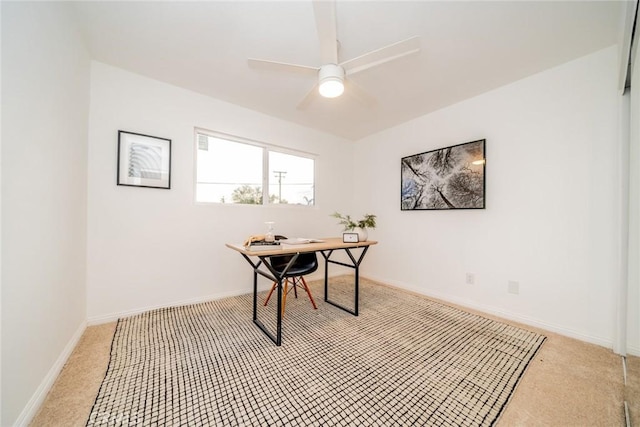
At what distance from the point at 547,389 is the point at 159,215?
324cm

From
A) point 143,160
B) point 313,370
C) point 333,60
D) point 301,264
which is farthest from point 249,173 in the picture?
point 313,370

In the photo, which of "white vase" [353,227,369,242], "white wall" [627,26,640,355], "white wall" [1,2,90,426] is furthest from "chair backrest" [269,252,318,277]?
"white wall" [627,26,640,355]

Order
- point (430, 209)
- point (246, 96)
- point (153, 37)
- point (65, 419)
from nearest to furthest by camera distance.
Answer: point (65, 419)
point (153, 37)
point (246, 96)
point (430, 209)

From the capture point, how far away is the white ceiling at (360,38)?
1509 mm

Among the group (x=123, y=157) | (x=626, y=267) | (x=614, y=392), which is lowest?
(x=614, y=392)

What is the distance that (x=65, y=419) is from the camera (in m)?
1.10

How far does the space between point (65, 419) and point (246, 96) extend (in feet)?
9.07

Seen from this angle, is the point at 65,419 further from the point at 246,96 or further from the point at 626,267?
the point at 626,267

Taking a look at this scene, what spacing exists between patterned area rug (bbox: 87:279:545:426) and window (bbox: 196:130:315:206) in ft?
4.47

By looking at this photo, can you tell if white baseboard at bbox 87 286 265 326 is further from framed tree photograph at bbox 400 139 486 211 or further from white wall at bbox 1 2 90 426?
framed tree photograph at bbox 400 139 486 211

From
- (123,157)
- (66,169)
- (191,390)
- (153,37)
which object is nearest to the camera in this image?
(191,390)

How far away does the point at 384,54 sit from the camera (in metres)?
1.46

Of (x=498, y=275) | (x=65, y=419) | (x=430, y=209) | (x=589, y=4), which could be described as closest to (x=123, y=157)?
(x=65, y=419)

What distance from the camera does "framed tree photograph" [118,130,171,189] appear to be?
2148 mm
